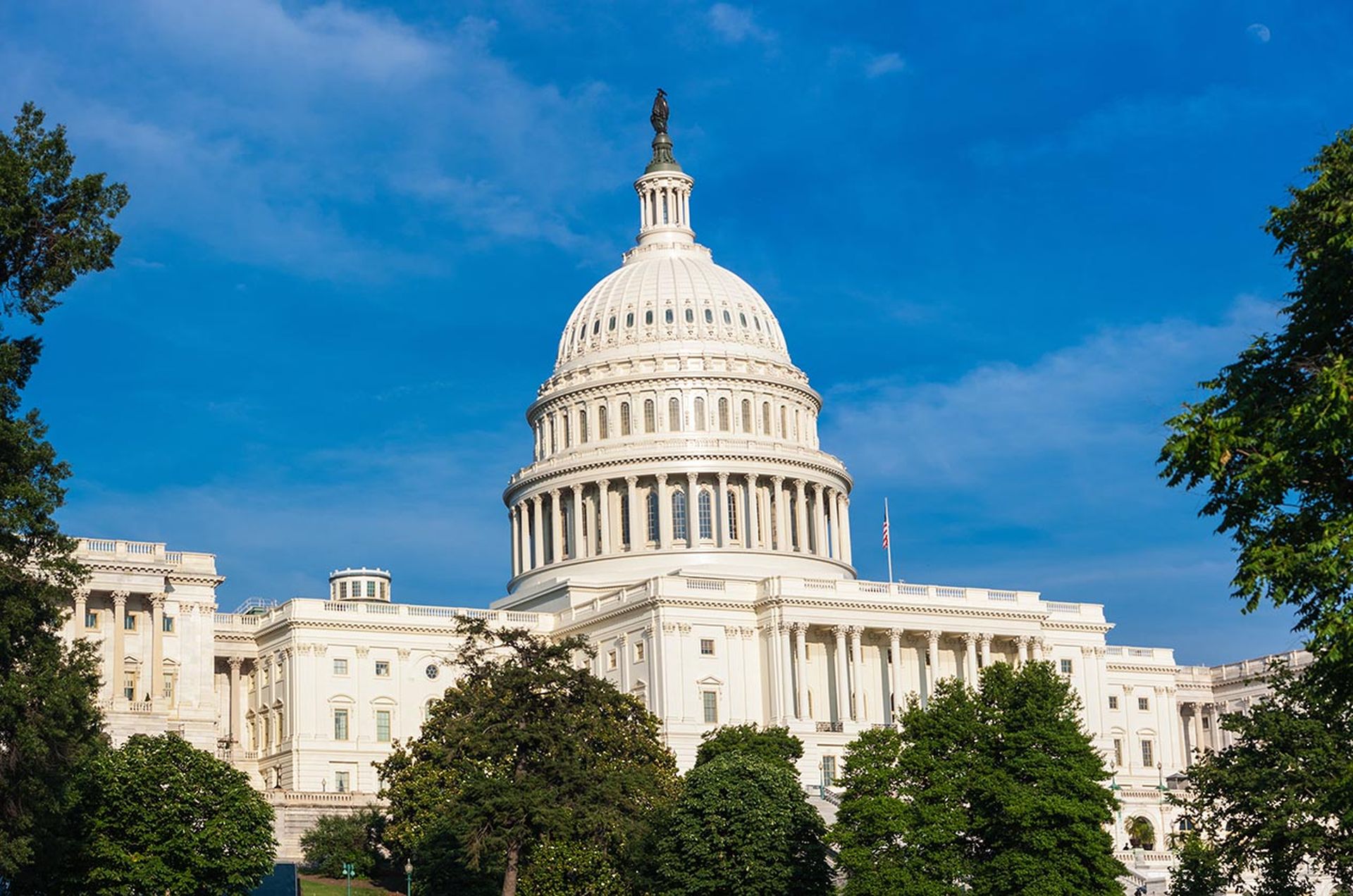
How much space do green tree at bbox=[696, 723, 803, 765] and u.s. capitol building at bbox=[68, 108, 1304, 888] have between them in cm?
888

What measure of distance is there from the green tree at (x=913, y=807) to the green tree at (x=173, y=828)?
76.5 ft

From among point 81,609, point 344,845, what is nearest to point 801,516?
point 81,609

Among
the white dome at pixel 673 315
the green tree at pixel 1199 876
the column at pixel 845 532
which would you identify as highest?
the white dome at pixel 673 315

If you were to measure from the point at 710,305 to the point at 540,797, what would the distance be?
311ft

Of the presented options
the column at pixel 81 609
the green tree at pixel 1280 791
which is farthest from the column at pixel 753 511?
the green tree at pixel 1280 791

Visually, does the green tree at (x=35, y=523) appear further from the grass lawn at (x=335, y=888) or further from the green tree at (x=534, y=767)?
the grass lawn at (x=335, y=888)

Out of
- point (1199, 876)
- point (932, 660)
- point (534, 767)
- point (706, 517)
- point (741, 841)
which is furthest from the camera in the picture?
point (706, 517)

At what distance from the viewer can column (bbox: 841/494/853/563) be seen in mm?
167125

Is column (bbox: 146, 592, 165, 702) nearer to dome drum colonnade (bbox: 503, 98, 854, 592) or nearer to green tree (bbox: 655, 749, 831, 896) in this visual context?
dome drum colonnade (bbox: 503, 98, 854, 592)

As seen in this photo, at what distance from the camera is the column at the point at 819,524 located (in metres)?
163

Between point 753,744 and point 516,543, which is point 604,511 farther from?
point 753,744

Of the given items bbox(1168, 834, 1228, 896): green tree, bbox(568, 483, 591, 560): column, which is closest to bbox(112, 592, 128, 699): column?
bbox(568, 483, 591, 560): column

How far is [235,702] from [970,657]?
48535 mm

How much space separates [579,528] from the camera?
163000 mm
